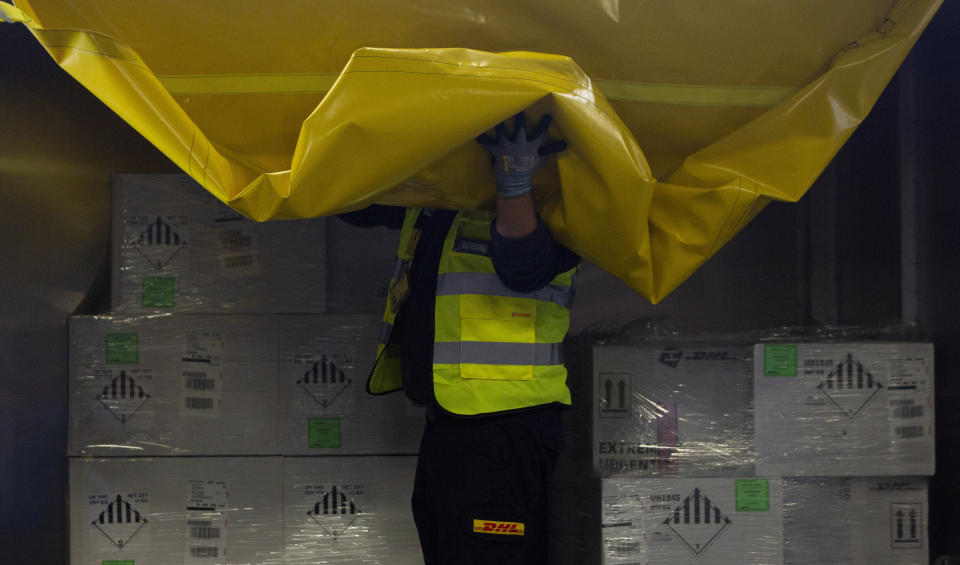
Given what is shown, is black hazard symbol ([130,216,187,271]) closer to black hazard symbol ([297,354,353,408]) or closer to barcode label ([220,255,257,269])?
barcode label ([220,255,257,269])

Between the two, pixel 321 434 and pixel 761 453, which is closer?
pixel 761 453

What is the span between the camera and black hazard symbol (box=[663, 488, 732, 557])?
1.96 metres

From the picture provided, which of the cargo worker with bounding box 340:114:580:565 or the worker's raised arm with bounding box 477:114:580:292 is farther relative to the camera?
the cargo worker with bounding box 340:114:580:565

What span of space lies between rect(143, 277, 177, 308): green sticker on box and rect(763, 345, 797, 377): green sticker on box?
1492mm

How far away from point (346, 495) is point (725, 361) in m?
1.02

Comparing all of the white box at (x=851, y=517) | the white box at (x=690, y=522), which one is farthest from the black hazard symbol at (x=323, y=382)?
the white box at (x=851, y=517)

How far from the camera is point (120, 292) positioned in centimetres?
228

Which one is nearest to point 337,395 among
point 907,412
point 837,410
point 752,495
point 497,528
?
point 497,528

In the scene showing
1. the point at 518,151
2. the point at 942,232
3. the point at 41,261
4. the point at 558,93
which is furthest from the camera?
the point at 41,261

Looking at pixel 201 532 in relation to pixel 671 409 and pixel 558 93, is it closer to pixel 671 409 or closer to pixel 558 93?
pixel 671 409

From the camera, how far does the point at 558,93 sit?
1.53m

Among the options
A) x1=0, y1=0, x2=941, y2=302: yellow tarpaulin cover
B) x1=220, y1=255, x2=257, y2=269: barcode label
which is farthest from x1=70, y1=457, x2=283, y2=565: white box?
x1=0, y1=0, x2=941, y2=302: yellow tarpaulin cover

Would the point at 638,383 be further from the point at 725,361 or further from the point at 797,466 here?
the point at 797,466

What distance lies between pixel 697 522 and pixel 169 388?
4.42ft
